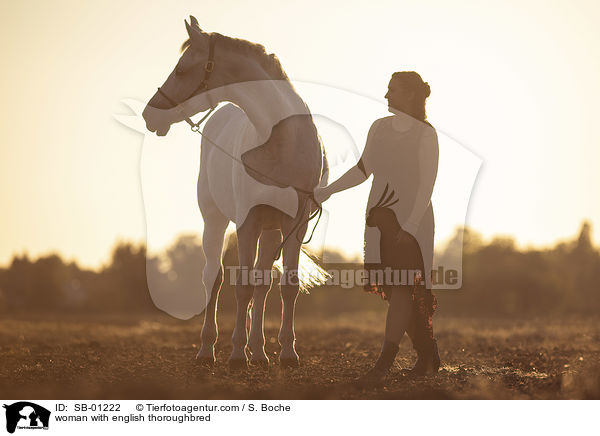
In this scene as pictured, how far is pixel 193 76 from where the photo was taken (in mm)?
7188

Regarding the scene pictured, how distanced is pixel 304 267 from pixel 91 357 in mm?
2689

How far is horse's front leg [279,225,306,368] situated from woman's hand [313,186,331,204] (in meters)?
0.46

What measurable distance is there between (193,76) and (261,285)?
2219 mm

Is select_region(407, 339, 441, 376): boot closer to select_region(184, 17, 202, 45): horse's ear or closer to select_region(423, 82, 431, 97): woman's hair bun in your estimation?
select_region(423, 82, 431, 97): woman's hair bun

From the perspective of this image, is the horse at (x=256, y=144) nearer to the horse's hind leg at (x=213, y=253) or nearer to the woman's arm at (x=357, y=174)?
the woman's arm at (x=357, y=174)

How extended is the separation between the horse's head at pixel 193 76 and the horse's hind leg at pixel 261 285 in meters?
1.52

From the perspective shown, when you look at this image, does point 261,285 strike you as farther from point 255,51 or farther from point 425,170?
point 255,51

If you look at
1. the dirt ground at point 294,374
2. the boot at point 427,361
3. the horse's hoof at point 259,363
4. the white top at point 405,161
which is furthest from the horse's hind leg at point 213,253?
the white top at point 405,161

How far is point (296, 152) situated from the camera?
7113 millimetres

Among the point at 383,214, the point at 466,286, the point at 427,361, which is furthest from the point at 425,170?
the point at 466,286

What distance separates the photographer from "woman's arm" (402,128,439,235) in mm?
6375
